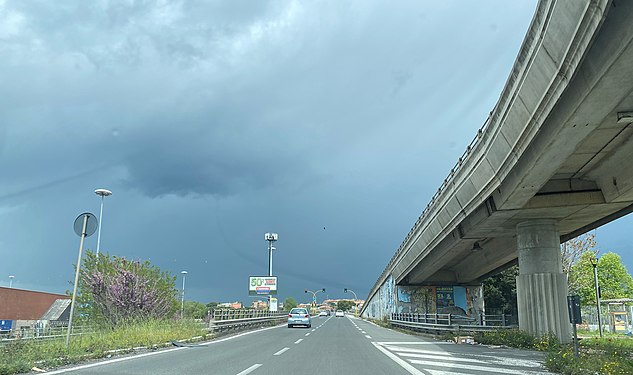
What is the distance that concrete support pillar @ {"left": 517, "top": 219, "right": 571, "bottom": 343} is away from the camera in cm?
1888

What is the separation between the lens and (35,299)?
4844cm

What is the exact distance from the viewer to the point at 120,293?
23.6 metres

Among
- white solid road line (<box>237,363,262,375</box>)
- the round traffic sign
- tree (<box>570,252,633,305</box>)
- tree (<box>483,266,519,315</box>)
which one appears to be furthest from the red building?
tree (<box>570,252,633,305</box>)

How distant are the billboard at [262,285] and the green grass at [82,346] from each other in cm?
4694

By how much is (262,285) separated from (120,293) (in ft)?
151

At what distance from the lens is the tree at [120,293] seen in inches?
928

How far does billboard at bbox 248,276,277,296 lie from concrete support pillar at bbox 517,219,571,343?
51.2 m

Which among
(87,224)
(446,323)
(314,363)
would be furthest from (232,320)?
(314,363)

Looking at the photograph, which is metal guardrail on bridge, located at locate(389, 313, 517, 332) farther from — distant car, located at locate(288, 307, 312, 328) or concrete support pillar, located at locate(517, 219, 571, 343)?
distant car, located at locate(288, 307, 312, 328)

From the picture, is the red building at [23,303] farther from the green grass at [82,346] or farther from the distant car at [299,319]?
the green grass at [82,346]

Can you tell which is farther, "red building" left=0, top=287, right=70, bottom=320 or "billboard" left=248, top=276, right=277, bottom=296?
"billboard" left=248, top=276, right=277, bottom=296

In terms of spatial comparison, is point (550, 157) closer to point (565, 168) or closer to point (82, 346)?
point (565, 168)

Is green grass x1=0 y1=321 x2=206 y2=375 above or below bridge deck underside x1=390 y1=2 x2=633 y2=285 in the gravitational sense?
below

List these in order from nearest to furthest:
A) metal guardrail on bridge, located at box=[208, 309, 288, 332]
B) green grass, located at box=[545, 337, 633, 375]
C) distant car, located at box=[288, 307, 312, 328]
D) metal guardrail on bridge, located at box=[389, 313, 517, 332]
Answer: green grass, located at box=[545, 337, 633, 375]
metal guardrail on bridge, located at box=[208, 309, 288, 332]
metal guardrail on bridge, located at box=[389, 313, 517, 332]
distant car, located at box=[288, 307, 312, 328]
